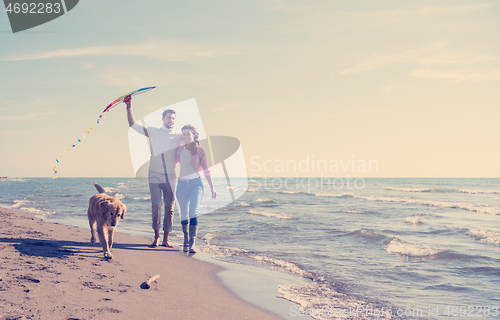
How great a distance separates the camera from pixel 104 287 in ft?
11.5

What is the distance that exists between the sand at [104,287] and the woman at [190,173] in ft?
3.15

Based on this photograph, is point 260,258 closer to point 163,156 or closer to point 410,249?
point 163,156

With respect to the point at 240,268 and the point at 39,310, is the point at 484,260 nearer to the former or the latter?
the point at 240,268

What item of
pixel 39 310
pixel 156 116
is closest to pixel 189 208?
pixel 156 116

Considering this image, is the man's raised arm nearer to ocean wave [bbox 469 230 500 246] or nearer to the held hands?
the held hands

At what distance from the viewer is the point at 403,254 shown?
23.2 ft

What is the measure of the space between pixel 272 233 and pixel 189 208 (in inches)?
165

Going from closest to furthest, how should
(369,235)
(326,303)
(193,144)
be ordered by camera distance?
(326,303), (193,144), (369,235)

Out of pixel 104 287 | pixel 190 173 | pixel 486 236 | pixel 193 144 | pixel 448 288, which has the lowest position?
pixel 486 236

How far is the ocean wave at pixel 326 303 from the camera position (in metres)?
3.56

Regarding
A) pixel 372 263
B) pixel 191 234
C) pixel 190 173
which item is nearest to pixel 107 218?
pixel 190 173

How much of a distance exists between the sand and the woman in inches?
37.7

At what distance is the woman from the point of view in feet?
18.7

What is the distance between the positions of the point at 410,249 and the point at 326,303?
182 inches
